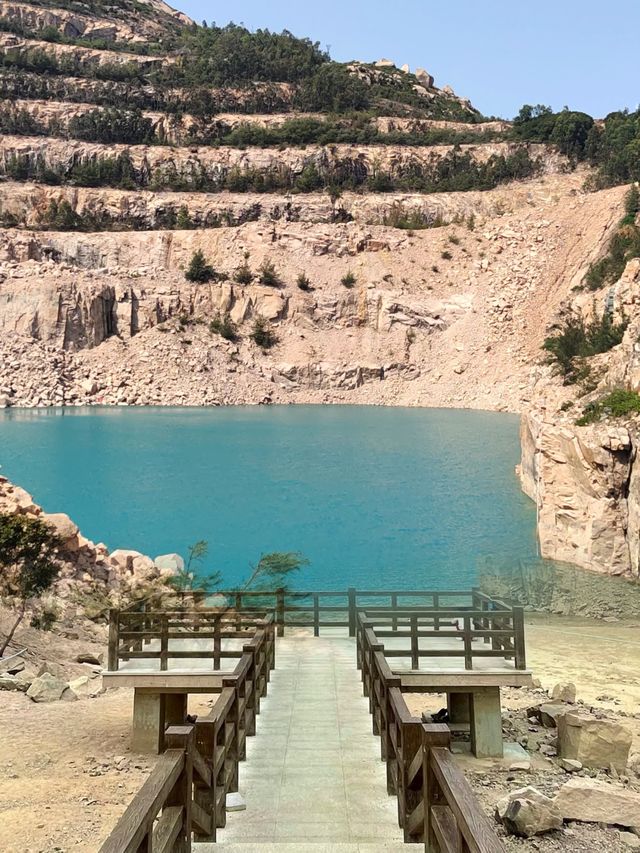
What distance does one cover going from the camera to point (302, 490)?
32.1 metres

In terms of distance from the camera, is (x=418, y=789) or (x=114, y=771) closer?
(x=418, y=789)

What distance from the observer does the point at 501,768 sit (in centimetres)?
891

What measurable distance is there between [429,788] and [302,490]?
27.2 m

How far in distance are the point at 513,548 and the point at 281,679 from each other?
1423 centimetres

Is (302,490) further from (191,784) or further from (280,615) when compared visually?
(191,784)

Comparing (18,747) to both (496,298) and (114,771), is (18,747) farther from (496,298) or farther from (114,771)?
(496,298)

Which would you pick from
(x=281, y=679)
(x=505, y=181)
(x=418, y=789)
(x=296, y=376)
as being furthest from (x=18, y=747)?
(x=505, y=181)

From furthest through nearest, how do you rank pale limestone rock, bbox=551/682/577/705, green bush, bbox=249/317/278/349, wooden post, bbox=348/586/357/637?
green bush, bbox=249/317/278/349 < wooden post, bbox=348/586/357/637 < pale limestone rock, bbox=551/682/577/705

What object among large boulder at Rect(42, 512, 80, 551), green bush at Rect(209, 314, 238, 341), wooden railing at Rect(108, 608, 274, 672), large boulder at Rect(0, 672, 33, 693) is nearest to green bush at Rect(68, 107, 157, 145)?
green bush at Rect(209, 314, 238, 341)

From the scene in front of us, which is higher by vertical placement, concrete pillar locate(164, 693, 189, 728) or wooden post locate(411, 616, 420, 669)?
wooden post locate(411, 616, 420, 669)

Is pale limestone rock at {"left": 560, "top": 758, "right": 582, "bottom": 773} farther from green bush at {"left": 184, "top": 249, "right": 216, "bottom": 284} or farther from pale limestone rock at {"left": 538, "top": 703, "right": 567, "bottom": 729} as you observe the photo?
green bush at {"left": 184, "top": 249, "right": 216, "bottom": 284}

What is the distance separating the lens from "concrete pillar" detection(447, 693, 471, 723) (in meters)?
9.84

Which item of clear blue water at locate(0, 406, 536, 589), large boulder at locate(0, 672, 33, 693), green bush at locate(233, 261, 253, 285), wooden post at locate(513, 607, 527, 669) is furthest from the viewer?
green bush at locate(233, 261, 253, 285)

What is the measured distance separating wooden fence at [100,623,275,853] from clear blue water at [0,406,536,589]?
13.4 metres
